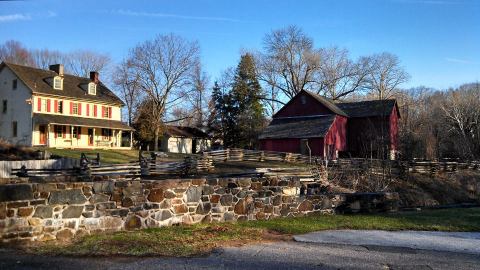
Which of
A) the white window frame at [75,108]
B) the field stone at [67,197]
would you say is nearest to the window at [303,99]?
the white window frame at [75,108]

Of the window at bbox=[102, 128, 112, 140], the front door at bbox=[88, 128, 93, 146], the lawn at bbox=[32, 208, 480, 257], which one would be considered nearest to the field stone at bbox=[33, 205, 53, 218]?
the lawn at bbox=[32, 208, 480, 257]

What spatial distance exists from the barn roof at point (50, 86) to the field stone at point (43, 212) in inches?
1540

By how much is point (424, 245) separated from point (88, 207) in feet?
19.7

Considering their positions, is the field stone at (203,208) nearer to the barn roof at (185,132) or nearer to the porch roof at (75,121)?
the porch roof at (75,121)

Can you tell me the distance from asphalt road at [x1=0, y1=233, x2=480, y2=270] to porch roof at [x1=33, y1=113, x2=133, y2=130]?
38716 mm

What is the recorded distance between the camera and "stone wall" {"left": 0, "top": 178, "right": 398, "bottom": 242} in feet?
24.7

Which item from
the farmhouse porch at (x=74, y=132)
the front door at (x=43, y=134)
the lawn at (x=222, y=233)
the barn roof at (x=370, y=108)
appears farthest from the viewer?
the barn roof at (x=370, y=108)

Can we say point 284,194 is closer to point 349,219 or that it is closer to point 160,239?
point 349,219

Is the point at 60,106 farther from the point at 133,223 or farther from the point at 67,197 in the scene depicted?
the point at 67,197

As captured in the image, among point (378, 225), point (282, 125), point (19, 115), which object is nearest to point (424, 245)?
point (378, 225)

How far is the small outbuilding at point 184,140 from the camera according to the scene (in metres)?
61.0

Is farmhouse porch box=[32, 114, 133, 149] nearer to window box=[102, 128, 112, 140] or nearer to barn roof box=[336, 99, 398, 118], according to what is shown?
window box=[102, 128, 112, 140]

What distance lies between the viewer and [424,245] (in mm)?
8266

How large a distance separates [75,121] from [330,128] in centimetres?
2461
